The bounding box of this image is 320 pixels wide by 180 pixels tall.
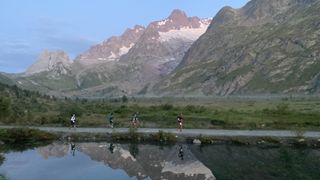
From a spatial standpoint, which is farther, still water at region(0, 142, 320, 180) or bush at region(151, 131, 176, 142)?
bush at region(151, 131, 176, 142)

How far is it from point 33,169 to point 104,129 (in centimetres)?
2669

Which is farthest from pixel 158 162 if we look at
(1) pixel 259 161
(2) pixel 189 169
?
(1) pixel 259 161

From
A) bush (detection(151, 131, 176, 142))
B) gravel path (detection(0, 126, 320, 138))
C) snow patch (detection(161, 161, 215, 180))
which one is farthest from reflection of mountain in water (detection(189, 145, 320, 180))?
gravel path (detection(0, 126, 320, 138))

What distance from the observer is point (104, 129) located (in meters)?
76.2

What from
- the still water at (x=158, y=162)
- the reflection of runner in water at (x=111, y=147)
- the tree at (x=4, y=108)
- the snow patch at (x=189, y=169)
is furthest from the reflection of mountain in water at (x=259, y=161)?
the tree at (x=4, y=108)

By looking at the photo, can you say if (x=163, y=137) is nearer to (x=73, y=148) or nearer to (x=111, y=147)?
(x=111, y=147)

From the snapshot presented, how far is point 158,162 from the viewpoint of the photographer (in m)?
53.7

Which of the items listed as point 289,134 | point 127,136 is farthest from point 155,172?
point 289,134

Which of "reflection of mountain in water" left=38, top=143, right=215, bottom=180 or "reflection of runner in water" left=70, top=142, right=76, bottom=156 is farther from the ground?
"reflection of runner in water" left=70, top=142, right=76, bottom=156

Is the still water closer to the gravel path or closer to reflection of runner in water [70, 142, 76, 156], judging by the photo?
reflection of runner in water [70, 142, 76, 156]

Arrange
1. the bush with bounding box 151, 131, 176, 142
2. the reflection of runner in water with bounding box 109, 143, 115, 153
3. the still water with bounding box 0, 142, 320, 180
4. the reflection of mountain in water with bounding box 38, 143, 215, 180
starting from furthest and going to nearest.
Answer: the bush with bounding box 151, 131, 176, 142, the reflection of runner in water with bounding box 109, 143, 115, 153, the reflection of mountain in water with bounding box 38, 143, 215, 180, the still water with bounding box 0, 142, 320, 180

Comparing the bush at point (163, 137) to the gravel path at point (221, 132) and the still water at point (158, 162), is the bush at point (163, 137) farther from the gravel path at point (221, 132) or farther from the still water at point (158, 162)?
the still water at point (158, 162)

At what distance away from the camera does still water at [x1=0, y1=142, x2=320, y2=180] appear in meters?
46.3

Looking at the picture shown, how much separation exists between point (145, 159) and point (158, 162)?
8.24 ft
